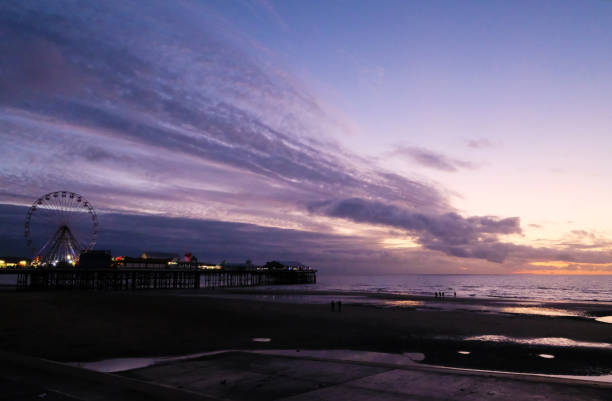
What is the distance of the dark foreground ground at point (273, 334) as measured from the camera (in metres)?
16.7

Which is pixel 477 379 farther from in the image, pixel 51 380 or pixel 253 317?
pixel 253 317

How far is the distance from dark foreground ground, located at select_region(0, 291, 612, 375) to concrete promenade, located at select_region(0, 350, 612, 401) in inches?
203

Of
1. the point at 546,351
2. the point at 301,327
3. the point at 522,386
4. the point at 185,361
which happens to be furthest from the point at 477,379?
the point at 301,327

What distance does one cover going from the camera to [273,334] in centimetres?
2252

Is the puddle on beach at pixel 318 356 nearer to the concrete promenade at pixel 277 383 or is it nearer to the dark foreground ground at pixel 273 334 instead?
the dark foreground ground at pixel 273 334

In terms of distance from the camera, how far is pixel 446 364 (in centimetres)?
1546

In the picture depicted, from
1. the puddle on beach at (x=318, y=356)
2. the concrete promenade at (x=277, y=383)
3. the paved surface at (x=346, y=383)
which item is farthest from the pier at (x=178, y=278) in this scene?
the paved surface at (x=346, y=383)

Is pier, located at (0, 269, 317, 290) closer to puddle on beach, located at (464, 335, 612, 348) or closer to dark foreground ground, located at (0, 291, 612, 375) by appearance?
dark foreground ground, located at (0, 291, 612, 375)

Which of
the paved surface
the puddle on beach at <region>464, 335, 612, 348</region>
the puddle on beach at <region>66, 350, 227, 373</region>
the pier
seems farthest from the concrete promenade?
the pier

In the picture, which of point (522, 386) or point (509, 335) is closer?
point (522, 386)

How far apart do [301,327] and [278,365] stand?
1381cm

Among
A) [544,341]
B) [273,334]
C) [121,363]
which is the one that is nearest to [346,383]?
[121,363]

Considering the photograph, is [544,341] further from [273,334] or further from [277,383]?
[277,383]

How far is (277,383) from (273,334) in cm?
1280
